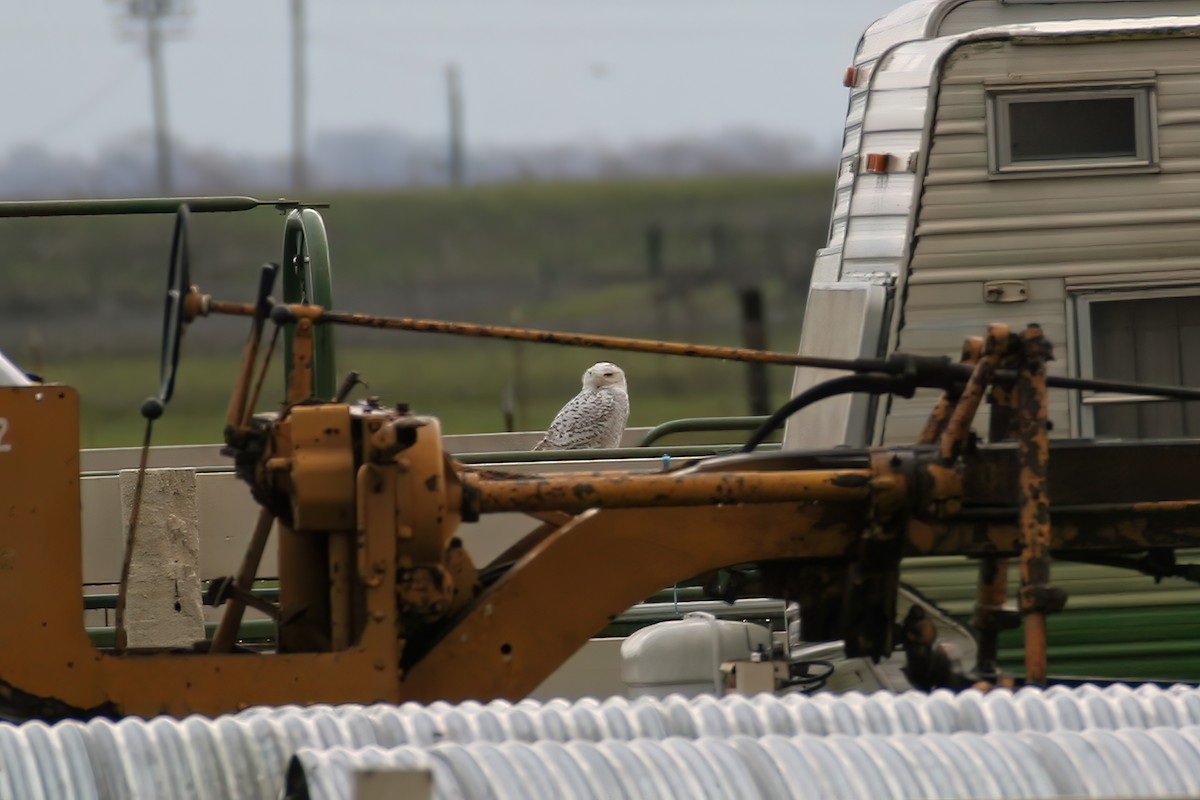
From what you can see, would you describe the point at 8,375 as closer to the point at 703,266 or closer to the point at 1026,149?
the point at 1026,149

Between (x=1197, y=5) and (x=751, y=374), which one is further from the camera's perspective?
(x=751, y=374)

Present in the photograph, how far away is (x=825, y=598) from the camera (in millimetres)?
4824

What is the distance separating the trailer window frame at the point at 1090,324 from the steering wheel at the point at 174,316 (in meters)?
3.01

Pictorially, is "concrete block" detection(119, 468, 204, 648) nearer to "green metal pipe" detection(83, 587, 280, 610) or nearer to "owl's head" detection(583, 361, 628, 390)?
"green metal pipe" detection(83, 587, 280, 610)

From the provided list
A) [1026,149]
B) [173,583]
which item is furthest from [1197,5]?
[173,583]

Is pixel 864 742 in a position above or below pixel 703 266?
below

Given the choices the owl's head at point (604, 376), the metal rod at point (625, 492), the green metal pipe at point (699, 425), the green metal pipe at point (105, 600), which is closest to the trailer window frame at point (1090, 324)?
the metal rod at point (625, 492)

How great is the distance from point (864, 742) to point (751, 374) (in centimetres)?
1343

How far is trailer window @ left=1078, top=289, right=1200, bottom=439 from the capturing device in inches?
246

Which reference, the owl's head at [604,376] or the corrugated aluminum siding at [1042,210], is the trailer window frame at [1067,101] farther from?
the owl's head at [604,376]

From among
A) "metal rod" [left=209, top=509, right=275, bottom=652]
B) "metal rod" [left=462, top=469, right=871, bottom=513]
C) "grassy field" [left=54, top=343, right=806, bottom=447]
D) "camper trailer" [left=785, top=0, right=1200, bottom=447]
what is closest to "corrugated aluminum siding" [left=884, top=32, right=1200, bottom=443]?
"camper trailer" [left=785, top=0, right=1200, bottom=447]

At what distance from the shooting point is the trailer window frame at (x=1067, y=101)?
6266mm

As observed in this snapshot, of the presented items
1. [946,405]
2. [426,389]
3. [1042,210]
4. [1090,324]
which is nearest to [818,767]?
[946,405]

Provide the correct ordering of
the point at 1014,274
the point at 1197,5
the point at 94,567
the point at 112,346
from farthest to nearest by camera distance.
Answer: the point at 112,346 < the point at 1197,5 < the point at 94,567 < the point at 1014,274
